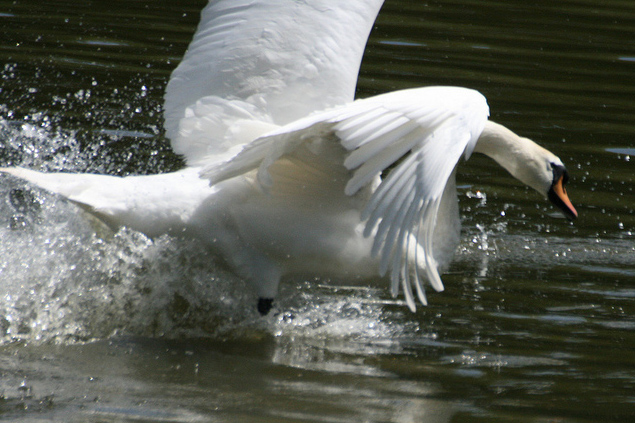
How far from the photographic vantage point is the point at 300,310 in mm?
5395

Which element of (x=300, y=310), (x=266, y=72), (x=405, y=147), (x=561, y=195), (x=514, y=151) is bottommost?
(x=300, y=310)

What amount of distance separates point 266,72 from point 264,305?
1.25 metres

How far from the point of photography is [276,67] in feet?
17.9

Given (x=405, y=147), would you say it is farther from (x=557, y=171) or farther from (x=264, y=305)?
(x=557, y=171)

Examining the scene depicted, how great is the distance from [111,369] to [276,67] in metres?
1.93

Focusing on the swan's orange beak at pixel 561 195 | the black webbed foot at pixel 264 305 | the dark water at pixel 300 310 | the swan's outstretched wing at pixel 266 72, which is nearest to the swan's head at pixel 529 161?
the swan's orange beak at pixel 561 195

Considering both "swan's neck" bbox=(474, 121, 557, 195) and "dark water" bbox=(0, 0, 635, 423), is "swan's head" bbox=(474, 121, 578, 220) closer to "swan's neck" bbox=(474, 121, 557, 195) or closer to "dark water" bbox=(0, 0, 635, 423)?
"swan's neck" bbox=(474, 121, 557, 195)

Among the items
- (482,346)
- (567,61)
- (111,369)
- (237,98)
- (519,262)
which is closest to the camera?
(111,369)

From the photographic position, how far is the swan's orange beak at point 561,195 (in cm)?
551

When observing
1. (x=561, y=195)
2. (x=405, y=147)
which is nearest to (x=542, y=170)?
(x=561, y=195)

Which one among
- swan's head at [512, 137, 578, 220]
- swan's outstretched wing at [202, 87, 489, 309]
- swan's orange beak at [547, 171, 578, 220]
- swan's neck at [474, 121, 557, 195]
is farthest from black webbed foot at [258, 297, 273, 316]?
swan's orange beak at [547, 171, 578, 220]

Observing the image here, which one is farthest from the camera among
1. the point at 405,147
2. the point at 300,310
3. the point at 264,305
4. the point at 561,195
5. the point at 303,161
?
the point at 561,195

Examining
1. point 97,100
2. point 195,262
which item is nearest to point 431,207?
point 195,262

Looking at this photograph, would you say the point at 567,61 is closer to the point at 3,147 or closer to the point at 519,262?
the point at 519,262
